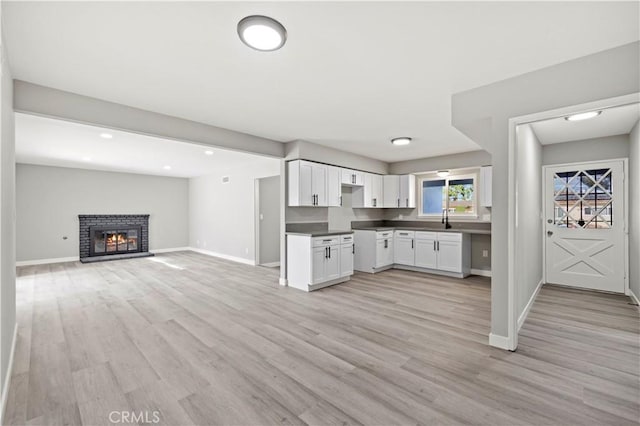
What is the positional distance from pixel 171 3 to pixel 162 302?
3.73 meters

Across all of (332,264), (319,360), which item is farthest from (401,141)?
(319,360)

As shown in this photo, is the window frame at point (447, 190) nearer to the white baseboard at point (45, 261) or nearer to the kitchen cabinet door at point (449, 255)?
the kitchen cabinet door at point (449, 255)

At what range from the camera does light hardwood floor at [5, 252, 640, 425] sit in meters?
1.89

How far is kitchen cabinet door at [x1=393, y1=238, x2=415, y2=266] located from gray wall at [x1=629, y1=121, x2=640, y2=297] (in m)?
3.22

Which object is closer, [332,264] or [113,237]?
[332,264]

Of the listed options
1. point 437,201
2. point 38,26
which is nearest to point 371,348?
point 38,26

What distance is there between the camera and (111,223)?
8344mm

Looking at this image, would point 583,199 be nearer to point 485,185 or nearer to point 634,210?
point 634,210

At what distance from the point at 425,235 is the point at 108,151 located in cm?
655

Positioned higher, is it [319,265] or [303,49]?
[303,49]

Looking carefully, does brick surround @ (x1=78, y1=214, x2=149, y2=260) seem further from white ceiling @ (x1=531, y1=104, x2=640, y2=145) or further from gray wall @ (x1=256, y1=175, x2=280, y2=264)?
white ceiling @ (x1=531, y1=104, x2=640, y2=145)

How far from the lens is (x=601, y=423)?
1770 millimetres

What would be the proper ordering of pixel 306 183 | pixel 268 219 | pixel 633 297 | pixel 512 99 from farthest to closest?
pixel 268 219
pixel 306 183
pixel 633 297
pixel 512 99

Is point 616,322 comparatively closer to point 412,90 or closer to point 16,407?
point 412,90
